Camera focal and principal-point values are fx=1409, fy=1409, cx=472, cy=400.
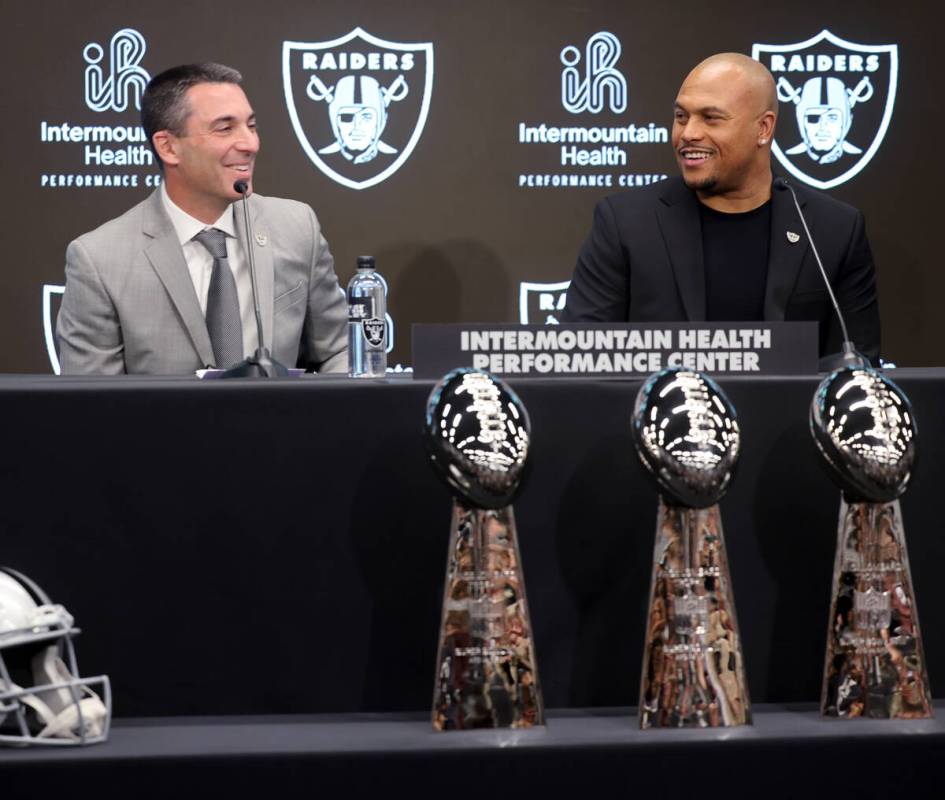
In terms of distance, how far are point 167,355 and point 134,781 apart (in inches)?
71.9

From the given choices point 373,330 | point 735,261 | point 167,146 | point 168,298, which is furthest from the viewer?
point 167,146

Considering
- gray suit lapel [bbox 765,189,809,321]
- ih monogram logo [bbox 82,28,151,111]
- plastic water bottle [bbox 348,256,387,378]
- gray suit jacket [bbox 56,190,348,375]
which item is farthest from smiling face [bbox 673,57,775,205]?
ih monogram logo [bbox 82,28,151,111]

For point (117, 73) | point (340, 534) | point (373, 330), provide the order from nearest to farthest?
1. point (340, 534)
2. point (373, 330)
3. point (117, 73)

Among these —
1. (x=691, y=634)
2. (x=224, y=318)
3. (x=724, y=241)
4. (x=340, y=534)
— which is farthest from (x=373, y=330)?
(x=724, y=241)

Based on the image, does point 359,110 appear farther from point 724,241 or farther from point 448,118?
→ point 724,241

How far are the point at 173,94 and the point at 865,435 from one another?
8.23 feet

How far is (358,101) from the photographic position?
155 inches

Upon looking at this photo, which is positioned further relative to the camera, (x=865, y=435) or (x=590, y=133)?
(x=590, y=133)

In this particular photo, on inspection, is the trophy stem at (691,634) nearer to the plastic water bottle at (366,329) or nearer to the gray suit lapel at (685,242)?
the plastic water bottle at (366,329)

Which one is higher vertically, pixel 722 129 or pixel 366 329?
pixel 722 129

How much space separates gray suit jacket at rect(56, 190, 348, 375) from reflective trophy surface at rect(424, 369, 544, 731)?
1.73 meters

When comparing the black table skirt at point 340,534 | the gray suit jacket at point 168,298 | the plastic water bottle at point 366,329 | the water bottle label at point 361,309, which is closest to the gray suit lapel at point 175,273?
the gray suit jacket at point 168,298

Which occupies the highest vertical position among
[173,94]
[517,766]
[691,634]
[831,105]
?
[831,105]

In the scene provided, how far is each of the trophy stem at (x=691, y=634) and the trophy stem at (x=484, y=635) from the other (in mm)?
120
